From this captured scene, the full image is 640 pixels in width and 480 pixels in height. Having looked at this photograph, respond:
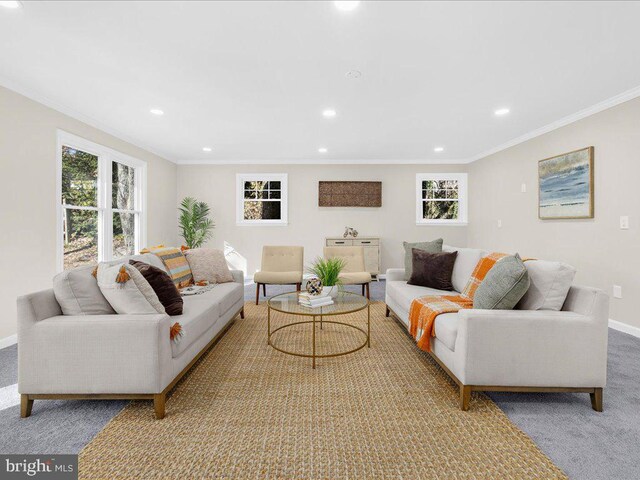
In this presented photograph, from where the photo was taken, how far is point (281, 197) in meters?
6.59

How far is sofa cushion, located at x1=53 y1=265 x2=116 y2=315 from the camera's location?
1878 millimetres

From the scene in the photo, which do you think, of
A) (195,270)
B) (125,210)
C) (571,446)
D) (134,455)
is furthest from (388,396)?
(125,210)

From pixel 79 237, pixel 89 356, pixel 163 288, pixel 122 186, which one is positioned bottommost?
pixel 89 356

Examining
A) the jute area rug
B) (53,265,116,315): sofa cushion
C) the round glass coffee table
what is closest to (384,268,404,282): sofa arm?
the round glass coffee table

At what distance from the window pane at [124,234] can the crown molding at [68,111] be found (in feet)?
3.82

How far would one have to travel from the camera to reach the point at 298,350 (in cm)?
279

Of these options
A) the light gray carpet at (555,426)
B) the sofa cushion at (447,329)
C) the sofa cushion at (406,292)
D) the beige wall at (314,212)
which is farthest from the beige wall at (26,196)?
the sofa cushion at (447,329)

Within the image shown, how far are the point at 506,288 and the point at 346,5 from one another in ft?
6.58

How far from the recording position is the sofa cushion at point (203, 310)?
212 centimetres

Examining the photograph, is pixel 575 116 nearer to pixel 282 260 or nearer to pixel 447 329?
pixel 447 329

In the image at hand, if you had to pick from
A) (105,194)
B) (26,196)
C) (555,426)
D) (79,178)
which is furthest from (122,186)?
(555,426)

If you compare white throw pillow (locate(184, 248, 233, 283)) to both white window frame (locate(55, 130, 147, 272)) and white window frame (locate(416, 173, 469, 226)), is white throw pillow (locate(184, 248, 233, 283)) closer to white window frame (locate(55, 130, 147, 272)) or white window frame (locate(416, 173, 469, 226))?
white window frame (locate(55, 130, 147, 272))

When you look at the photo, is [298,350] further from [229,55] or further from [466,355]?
[229,55]

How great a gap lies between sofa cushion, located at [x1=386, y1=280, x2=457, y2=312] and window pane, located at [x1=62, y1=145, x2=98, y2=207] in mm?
3990
